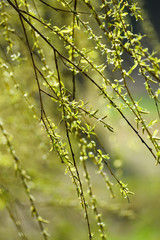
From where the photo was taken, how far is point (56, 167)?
2414 millimetres

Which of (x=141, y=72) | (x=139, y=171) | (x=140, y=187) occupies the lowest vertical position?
(x=141, y=72)

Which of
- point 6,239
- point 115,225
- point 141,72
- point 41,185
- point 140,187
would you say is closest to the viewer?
point 141,72

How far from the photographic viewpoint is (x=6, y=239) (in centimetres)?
314

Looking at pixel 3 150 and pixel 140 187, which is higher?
pixel 140 187

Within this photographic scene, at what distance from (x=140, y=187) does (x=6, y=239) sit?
2.12m

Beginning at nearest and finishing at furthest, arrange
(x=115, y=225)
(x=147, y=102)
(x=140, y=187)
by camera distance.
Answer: (x=115, y=225) → (x=140, y=187) → (x=147, y=102)

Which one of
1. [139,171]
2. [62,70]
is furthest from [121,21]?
[139,171]

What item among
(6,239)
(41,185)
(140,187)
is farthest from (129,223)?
(41,185)

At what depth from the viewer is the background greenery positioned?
49.6 inches

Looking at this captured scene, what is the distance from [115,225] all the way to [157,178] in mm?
1360

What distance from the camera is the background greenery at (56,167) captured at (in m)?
1.26

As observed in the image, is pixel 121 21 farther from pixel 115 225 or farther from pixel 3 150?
pixel 115 225

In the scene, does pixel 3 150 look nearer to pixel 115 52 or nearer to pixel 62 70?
pixel 62 70

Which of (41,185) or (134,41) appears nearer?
(134,41)
